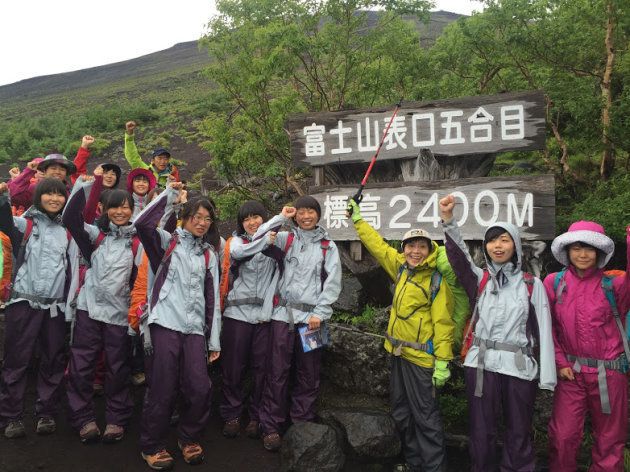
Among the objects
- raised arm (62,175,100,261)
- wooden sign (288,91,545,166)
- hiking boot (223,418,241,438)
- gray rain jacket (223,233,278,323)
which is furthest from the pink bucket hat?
raised arm (62,175,100,261)

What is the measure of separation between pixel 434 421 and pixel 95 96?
5486cm

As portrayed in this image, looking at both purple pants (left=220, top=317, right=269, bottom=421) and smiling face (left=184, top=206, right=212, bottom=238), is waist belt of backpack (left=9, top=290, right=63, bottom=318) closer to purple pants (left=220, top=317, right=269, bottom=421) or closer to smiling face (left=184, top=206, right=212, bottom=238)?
smiling face (left=184, top=206, right=212, bottom=238)

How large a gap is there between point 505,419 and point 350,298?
8.84 ft

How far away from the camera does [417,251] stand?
4.01 meters

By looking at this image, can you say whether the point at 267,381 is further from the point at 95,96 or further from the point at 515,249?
the point at 95,96

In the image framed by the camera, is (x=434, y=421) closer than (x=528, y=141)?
Yes

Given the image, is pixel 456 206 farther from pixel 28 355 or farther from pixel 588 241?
pixel 28 355

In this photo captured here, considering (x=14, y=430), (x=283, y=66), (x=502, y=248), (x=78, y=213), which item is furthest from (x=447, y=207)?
(x=283, y=66)

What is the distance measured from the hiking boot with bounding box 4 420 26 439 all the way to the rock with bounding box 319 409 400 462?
290 centimetres

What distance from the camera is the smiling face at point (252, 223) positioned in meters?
4.56

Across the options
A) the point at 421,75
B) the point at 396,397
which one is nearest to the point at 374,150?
the point at 396,397

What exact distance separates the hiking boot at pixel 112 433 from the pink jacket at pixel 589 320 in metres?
3.81

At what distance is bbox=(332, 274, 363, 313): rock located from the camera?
5.98 metres

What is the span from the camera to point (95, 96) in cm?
5012
